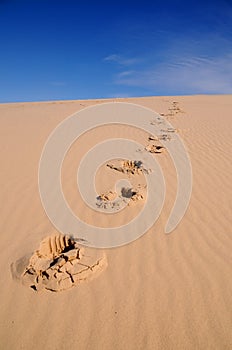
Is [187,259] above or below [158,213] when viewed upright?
below

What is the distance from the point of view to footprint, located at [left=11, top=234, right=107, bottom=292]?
263 centimetres

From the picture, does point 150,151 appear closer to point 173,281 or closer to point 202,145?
point 202,145

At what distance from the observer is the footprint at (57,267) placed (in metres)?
2.63

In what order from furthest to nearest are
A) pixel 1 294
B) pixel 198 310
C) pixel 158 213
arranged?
pixel 158 213, pixel 1 294, pixel 198 310

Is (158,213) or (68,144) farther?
(68,144)

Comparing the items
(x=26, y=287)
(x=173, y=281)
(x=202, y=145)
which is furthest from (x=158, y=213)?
(x=202, y=145)

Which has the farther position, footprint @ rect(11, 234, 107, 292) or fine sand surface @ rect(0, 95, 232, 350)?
footprint @ rect(11, 234, 107, 292)

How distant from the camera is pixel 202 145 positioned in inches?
268

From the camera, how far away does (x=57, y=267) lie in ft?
8.97

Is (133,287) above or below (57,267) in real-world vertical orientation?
below

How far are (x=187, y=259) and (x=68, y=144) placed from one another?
4.73 m

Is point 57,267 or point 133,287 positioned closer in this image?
point 133,287

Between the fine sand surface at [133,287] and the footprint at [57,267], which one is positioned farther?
the footprint at [57,267]

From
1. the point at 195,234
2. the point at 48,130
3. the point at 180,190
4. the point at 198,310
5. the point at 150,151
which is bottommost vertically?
the point at 198,310
